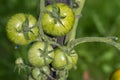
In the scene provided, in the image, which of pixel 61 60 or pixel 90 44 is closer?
pixel 61 60

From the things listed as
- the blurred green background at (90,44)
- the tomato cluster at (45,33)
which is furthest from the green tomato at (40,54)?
the blurred green background at (90,44)

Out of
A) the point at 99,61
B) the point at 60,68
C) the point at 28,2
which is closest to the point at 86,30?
the point at 99,61

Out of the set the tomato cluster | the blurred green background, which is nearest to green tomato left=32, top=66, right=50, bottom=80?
the tomato cluster

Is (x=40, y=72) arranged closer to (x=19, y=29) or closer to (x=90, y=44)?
(x=19, y=29)

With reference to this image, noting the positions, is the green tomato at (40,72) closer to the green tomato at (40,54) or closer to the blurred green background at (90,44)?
the green tomato at (40,54)

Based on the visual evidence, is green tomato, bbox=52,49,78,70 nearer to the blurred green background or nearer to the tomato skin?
the tomato skin

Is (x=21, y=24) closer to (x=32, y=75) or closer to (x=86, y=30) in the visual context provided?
(x=32, y=75)

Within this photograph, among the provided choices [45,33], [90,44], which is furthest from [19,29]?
[90,44]

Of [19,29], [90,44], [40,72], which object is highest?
[19,29]
